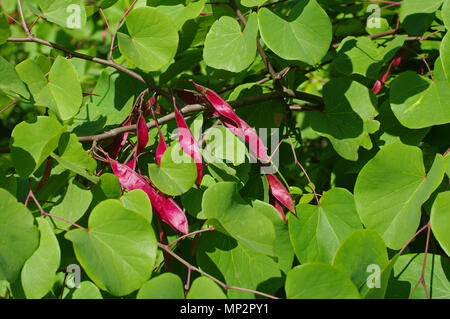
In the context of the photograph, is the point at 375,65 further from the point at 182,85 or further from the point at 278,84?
the point at 182,85

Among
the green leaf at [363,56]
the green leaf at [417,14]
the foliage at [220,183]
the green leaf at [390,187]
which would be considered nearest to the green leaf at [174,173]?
the foliage at [220,183]

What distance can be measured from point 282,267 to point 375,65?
0.48 m

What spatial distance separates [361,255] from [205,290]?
10.2 inches

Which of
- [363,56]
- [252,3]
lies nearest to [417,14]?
[363,56]

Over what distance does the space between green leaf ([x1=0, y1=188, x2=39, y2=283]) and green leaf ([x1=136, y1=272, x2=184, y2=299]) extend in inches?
7.4

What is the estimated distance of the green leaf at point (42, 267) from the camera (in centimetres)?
68

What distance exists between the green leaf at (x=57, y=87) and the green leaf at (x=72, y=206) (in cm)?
16

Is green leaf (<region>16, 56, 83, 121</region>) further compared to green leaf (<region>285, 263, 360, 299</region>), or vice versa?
green leaf (<region>16, 56, 83, 121</region>)

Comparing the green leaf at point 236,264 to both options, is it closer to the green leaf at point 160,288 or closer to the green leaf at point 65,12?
the green leaf at point 160,288

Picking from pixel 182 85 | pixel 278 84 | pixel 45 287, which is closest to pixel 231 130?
pixel 278 84

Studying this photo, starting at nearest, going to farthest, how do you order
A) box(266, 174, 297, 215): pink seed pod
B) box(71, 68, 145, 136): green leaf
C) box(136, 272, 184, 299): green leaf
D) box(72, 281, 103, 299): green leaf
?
1. box(136, 272, 184, 299): green leaf
2. box(72, 281, 103, 299): green leaf
3. box(266, 174, 297, 215): pink seed pod
4. box(71, 68, 145, 136): green leaf

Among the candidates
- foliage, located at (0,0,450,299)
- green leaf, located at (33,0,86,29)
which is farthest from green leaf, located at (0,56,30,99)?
green leaf, located at (33,0,86,29)

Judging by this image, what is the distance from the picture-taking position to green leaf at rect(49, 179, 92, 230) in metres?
0.74

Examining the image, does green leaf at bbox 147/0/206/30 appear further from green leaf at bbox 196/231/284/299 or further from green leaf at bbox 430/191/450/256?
green leaf at bbox 430/191/450/256
